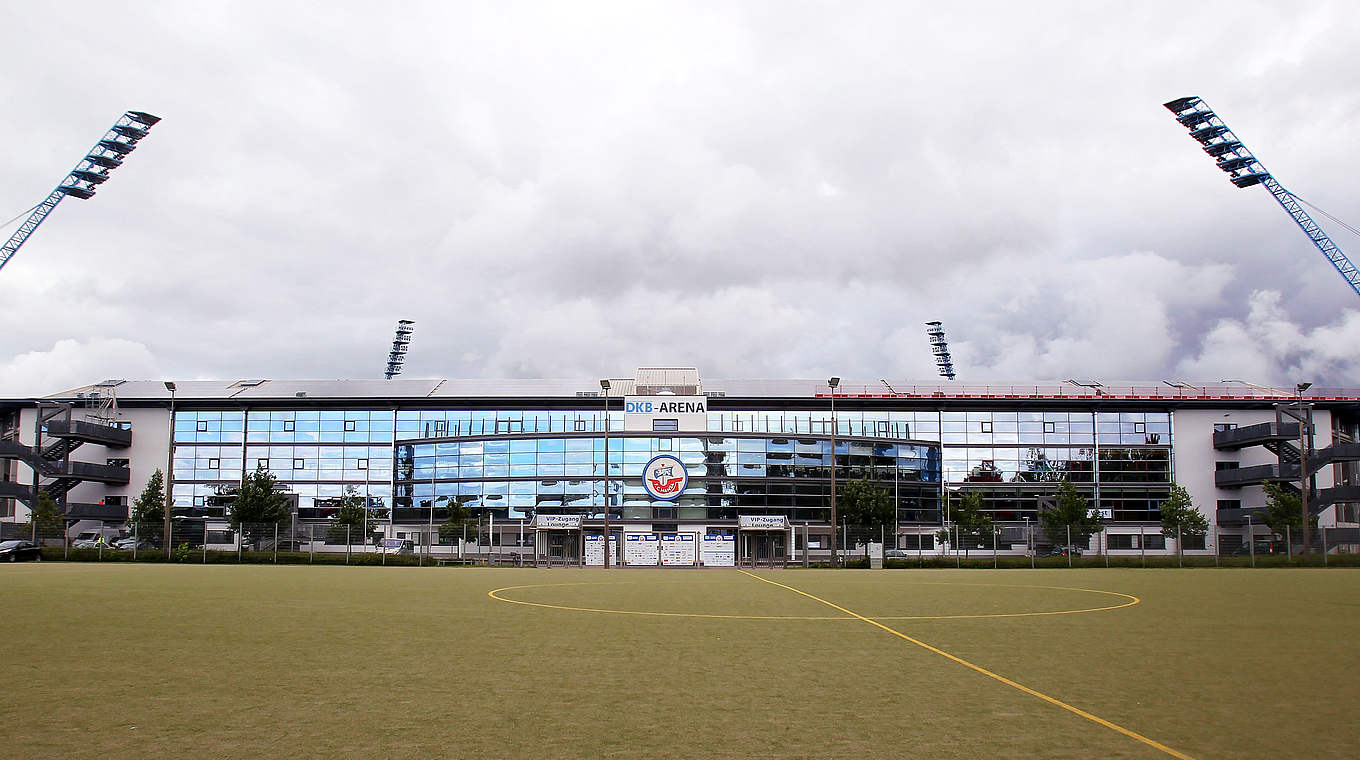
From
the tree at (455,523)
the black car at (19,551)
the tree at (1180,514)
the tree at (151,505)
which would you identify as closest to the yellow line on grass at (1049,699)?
the tree at (455,523)

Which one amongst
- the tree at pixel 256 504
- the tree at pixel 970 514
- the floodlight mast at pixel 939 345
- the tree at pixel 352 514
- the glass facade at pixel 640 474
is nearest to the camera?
the tree at pixel 256 504

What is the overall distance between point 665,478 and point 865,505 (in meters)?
16.1

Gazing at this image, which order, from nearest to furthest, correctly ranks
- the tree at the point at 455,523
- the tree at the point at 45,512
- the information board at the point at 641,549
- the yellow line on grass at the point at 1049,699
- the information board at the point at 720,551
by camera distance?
the yellow line on grass at the point at 1049,699, the tree at the point at 455,523, the information board at the point at 720,551, the information board at the point at 641,549, the tree at the point at 45,512

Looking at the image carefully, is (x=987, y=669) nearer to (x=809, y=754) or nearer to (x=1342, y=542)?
(x=809, y=754)

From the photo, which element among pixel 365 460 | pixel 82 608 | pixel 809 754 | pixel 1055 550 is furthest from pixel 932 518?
pixel 809 754

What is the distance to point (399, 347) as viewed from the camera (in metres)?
137

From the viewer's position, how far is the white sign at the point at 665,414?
82438 mm

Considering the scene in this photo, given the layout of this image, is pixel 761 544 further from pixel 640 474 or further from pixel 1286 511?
pixel 1286 511

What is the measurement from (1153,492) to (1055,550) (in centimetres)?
3715

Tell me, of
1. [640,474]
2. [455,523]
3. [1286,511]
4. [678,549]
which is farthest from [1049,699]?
[1286,511]

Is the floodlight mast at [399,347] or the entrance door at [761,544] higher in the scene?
the floodlight mast at [399,347]

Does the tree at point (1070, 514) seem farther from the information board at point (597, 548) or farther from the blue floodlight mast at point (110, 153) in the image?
the blue floodlight mast at point (110, 153)

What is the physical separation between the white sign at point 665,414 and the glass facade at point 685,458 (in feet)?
3.13

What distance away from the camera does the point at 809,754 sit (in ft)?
26.1
